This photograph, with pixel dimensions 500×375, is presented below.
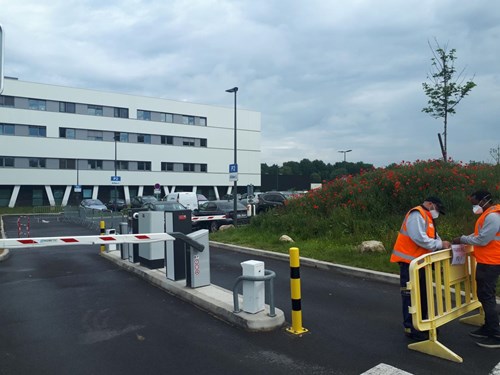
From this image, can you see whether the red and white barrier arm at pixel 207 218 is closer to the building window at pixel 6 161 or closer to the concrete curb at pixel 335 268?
the concrete curb at pixel 335 268

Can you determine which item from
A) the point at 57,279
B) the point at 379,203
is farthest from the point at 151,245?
the point at 379,203

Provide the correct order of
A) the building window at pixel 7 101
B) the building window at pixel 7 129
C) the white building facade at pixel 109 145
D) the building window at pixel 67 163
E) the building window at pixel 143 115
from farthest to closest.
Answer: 1. the building window at pixel 143 115
2. the building window at pixel 67 163
3. the white building facade at pixel 109 145
4. the building window at pixel 7 129
5. the building window at pixel 7 101

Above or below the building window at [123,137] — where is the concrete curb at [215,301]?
below

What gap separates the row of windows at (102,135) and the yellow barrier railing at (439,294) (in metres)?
43.2

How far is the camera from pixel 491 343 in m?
4.62

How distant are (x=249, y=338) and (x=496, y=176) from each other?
33.3 ft

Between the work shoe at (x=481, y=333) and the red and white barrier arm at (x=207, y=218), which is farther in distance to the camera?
the red and white barrier arm at (x=207, y=218)

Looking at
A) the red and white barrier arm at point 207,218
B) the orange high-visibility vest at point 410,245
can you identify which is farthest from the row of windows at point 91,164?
the orange high-visibility vest at point 410,245

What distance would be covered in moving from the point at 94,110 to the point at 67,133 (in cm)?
446

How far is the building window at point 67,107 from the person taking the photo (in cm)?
4856

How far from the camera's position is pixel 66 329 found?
534 centimetres

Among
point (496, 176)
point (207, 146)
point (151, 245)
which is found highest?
point (207, 146)

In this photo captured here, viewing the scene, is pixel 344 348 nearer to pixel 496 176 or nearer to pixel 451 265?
pixel 451 265

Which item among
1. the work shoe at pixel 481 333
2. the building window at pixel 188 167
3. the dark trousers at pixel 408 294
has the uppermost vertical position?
the building window at pixel 188 167
